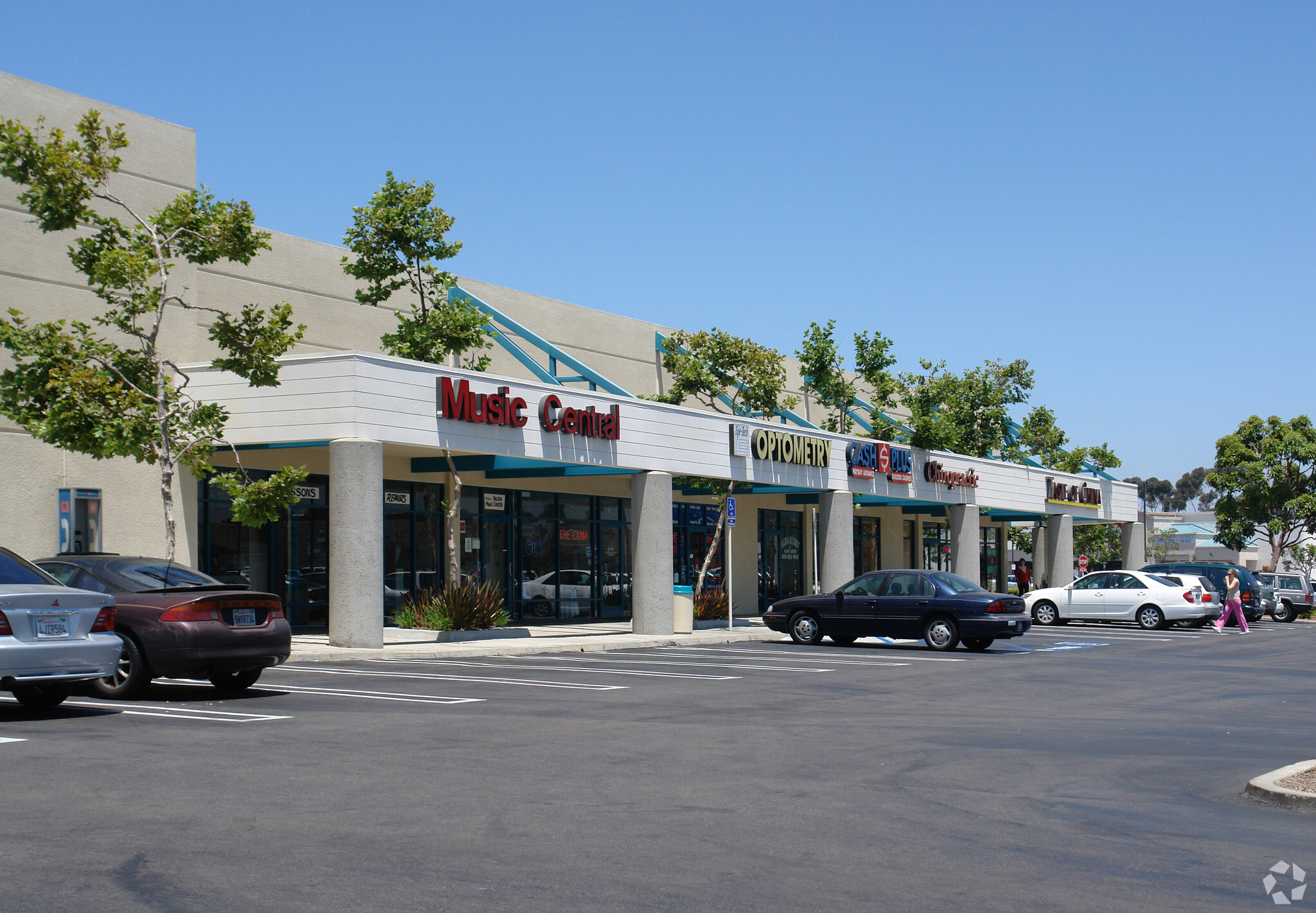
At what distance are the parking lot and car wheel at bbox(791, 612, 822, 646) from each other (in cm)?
941

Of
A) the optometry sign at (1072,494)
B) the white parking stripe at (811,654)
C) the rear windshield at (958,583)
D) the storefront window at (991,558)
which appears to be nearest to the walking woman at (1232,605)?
the rear windshield at (958,583)

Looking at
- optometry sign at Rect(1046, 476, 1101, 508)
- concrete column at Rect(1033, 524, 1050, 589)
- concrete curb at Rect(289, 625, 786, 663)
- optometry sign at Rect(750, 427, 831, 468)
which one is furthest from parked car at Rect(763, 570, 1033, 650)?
concrete column at Rect(1033, 524, 1050, 589)

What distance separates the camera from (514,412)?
81.7 feet

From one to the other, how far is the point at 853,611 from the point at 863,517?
809 inches

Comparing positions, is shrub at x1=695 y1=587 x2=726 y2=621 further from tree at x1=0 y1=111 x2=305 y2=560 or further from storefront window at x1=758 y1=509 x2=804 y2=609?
tree at x1=0 y1=111 x2=305 y2=560

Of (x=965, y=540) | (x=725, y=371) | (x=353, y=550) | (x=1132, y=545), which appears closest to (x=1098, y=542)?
(x=1132, y=545)

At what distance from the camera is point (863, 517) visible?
45.3 metres

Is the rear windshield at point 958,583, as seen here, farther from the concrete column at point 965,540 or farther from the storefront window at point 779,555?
the concrete column at point 965,540

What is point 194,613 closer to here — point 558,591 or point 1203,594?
point 558,591

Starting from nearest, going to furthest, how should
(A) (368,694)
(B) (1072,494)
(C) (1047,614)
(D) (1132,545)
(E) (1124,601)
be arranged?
(A) (368,694) → (E) (1124,601) → (C) (1047,614) → (B) (1072,494) → (D) (1132,545)

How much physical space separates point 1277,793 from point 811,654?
1442cm

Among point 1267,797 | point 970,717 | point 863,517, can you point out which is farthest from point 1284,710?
point 863,517

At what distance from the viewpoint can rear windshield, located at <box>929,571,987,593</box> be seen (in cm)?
2428

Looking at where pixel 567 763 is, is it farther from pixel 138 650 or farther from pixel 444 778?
pixel 138 650
